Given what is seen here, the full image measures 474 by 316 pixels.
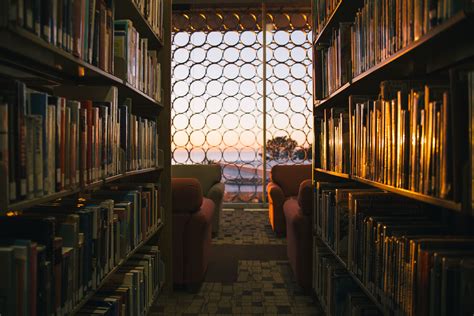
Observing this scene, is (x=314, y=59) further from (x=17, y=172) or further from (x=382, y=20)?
(x=17, y=172)

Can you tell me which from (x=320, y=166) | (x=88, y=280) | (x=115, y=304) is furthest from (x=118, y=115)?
(x=320, y=166)

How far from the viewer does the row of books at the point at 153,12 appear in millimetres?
2047

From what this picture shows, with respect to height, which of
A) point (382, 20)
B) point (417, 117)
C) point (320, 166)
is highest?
point (382, 20)

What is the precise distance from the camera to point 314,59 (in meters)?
2.53

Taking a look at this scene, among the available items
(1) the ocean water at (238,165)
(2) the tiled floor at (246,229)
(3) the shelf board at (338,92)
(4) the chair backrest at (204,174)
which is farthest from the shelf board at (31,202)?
(1) the ocean water at (238,165)

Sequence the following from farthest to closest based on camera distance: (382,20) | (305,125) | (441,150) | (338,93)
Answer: (305,125) < (338,93) < (382,20) < (441,150)

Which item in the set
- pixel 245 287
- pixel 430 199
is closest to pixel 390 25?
pixel 430 199

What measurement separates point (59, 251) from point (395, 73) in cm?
129

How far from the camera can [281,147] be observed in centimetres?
596

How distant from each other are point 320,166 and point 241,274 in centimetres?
122

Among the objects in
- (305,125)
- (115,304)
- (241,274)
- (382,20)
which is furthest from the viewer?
(305,125)

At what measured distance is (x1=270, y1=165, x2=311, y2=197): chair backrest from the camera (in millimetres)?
4789

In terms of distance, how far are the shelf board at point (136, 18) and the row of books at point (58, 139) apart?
46 cm

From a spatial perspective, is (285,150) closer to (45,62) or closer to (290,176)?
(290,176)
